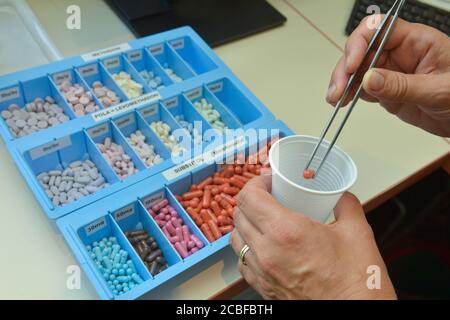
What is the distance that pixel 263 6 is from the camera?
4.08ft

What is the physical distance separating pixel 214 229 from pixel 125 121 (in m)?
0.31

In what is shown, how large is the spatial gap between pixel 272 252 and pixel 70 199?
419 mm

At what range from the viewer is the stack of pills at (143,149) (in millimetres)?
929

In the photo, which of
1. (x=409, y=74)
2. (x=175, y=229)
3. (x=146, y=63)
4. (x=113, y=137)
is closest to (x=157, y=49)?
(x=146, y=63)

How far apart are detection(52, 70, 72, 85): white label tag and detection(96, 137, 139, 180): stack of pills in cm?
17

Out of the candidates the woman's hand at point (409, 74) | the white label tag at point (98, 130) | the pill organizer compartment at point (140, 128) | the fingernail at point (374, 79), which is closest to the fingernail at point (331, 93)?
the woman's hand at point (409, 74)

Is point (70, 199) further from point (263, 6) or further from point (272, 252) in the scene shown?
point (263, 6)

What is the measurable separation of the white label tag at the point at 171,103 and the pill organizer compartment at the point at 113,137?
12cm

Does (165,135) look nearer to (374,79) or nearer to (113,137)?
(113,137)

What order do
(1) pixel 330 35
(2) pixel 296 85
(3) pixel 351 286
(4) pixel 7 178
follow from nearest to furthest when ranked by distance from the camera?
1. (3) pixel 351 286
2. (4) pixel 7 178
3. (2) pixel 296 85
4. (1) pixel 330 35

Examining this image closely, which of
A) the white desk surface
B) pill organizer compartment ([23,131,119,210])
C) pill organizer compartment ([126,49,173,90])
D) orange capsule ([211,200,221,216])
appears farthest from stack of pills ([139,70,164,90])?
orange capsule ([211,200,221,216])

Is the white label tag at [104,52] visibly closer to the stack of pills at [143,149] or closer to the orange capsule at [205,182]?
the stack of pills at [143,149]

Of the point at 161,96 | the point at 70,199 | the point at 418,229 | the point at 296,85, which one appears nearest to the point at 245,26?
the point at 296,85

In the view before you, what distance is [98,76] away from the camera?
1038 mm
